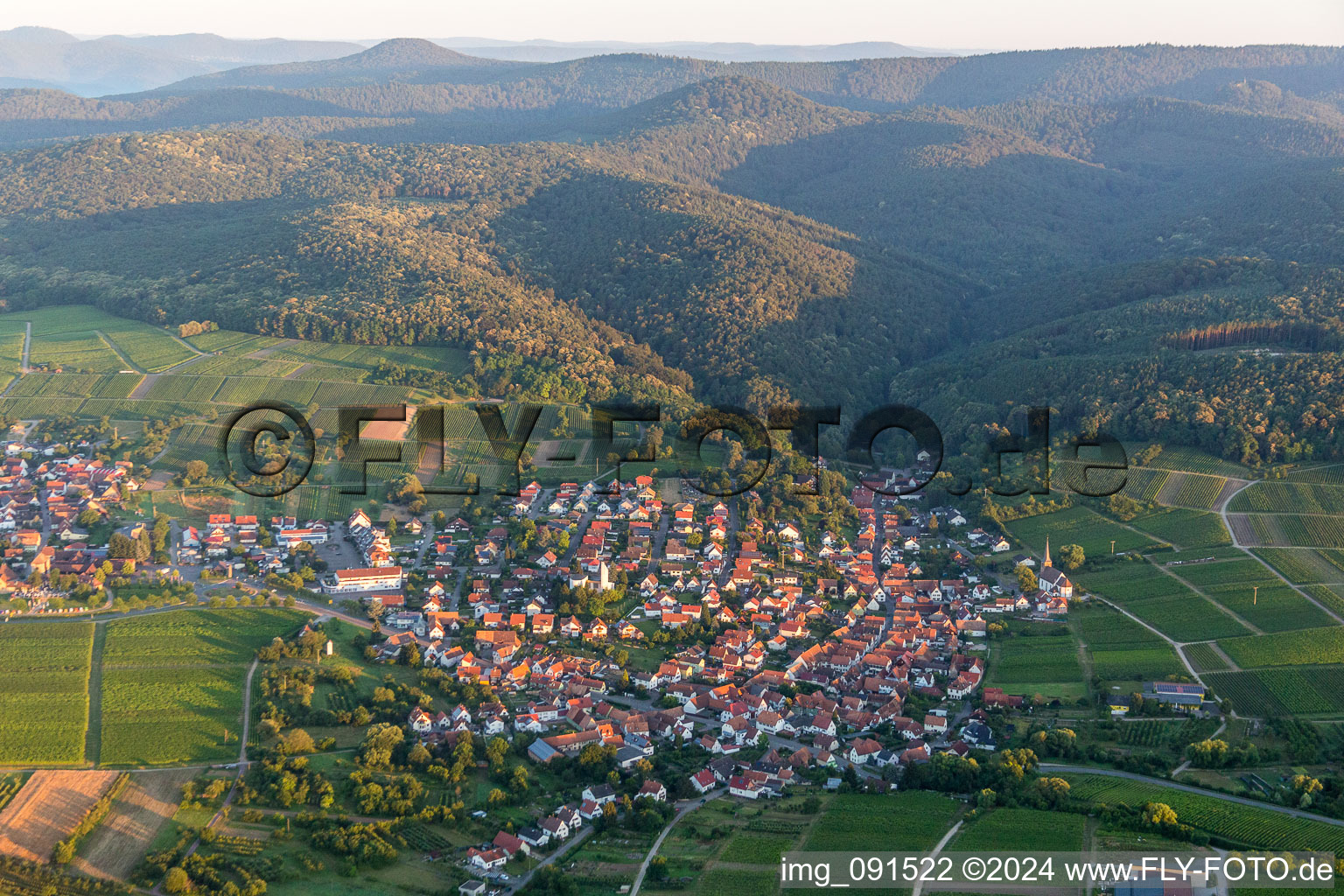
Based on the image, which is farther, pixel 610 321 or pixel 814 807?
pixel 610 321

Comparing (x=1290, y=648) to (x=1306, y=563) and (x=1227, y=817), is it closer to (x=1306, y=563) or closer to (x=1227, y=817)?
(x=1306, y=563)

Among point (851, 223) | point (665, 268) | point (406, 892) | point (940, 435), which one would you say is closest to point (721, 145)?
point (851, 223)

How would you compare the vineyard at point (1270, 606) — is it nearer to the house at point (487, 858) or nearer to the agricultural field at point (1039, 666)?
the agricultural field at point (1039, 666)

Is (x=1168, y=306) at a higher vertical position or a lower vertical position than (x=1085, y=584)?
higher

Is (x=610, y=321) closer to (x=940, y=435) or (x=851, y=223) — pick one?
(x=940, y=435)

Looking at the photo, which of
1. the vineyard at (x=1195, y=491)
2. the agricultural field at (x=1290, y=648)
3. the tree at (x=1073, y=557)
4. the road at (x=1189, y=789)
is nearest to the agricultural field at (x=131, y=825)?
the road at (x=1189, y=789)

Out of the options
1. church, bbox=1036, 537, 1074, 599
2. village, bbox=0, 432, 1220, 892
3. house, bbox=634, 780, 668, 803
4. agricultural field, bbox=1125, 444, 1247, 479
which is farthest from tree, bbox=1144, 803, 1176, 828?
agricultural field, bbox=1125, 444, 1247, 479

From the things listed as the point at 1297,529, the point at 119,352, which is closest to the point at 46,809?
the point at 1297,529
